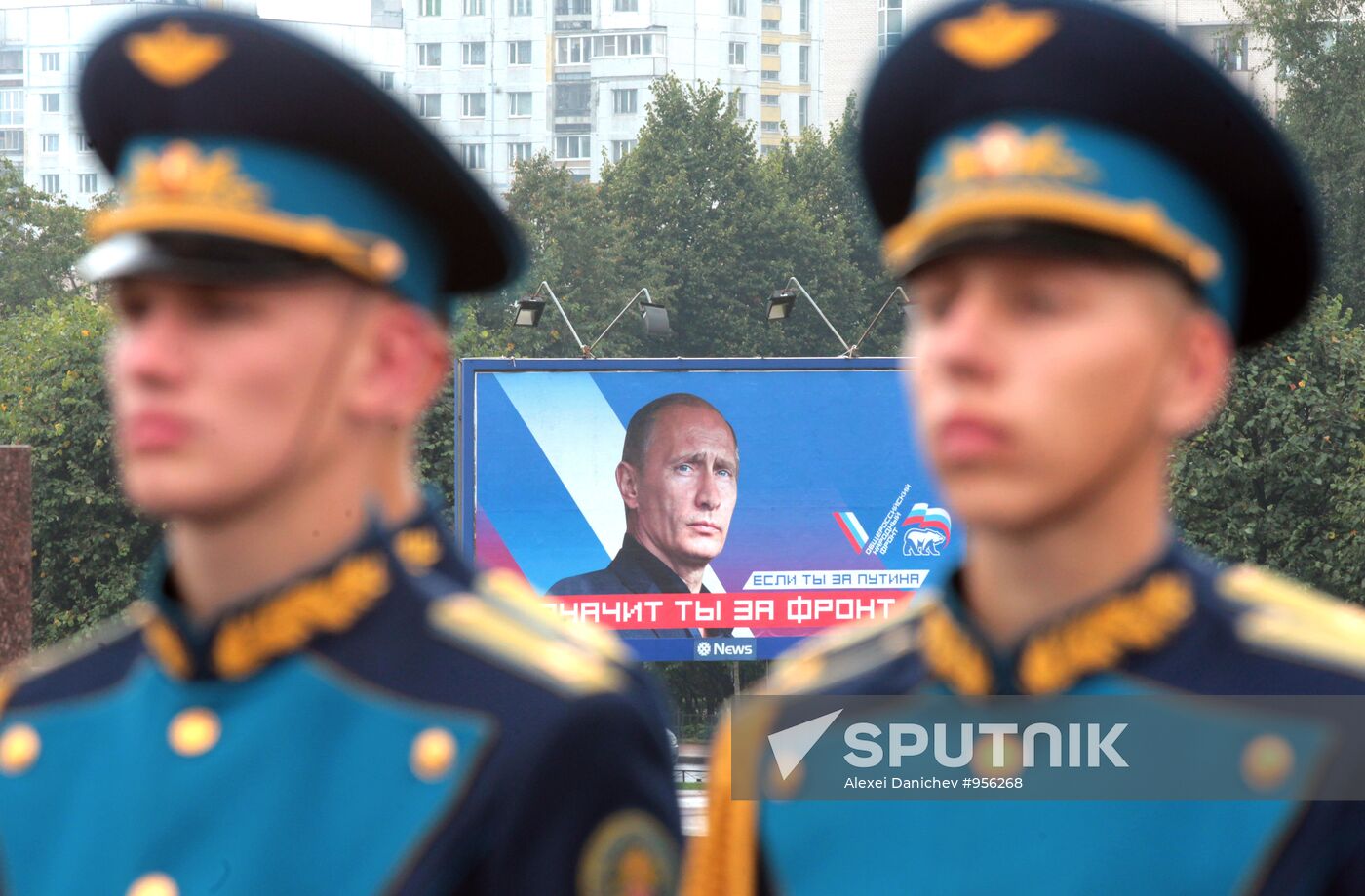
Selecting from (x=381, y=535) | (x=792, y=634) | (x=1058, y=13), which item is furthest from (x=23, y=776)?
(x=792, y=634)

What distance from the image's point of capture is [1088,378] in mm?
2852

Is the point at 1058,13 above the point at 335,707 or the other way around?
above

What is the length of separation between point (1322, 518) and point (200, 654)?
1121 inches

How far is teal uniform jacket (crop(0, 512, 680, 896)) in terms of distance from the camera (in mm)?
3180

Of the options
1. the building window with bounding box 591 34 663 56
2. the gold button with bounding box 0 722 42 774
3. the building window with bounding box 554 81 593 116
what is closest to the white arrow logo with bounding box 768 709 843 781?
the gold button with bounding box 0 722 42 774

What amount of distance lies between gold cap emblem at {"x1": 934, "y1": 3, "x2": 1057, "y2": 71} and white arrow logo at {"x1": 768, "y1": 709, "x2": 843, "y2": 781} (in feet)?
3.00

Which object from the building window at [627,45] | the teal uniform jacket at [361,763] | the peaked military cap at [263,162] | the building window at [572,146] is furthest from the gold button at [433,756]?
the building window at [572,146]

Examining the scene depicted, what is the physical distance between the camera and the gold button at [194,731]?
3.26m

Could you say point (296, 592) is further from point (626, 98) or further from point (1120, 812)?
point (626, 98)

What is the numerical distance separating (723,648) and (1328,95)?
77.2ft

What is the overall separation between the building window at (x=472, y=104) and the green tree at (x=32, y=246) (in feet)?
159

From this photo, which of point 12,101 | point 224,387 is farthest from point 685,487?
point 12,101

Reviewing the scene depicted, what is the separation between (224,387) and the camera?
3.11 meters

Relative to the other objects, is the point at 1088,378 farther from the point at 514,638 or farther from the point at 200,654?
the point at 200,654
